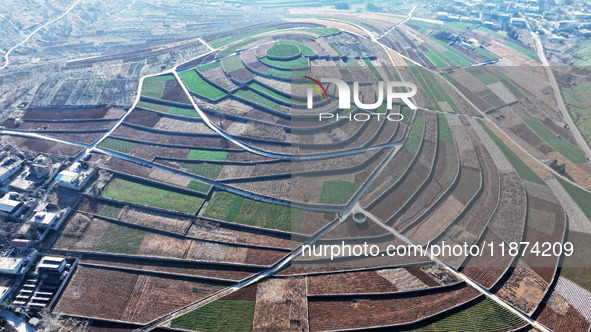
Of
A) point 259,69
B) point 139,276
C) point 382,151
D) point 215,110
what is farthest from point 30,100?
point 382,151

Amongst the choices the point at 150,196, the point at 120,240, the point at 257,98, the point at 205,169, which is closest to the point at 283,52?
the point at 257,98

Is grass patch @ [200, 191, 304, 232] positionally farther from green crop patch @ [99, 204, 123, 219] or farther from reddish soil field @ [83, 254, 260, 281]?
green crop patch @ [99, 204, 123, 219]

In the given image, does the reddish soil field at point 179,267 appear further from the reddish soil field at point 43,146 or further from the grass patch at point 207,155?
the reddish soil field at point 43,146

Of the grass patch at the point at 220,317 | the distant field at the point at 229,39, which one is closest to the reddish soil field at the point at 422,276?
the grass patch at the point at 220,317

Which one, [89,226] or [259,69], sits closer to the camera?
[89,226]

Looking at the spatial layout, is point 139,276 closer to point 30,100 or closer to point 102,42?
point 30,100

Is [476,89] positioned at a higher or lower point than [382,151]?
higher
